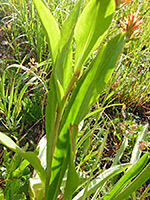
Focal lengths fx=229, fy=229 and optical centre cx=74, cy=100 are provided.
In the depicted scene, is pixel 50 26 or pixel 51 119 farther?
pixel 51 119

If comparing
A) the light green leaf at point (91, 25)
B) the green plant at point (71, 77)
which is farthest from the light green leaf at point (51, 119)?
the light green leaf at point (91, 25)

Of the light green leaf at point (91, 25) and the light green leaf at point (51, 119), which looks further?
the light green leaf at point (51, 119)

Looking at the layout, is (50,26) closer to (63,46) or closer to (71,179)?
(63,46)

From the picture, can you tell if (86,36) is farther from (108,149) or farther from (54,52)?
(108,149)

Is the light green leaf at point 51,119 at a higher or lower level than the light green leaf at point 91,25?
lower

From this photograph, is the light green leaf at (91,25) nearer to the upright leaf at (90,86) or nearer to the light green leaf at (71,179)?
the upright leaf at (90,86)

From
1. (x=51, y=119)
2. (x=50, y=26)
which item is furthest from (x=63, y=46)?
(x=51, y=119)

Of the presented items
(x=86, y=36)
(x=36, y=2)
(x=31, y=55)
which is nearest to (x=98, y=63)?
(x=86, y=36)

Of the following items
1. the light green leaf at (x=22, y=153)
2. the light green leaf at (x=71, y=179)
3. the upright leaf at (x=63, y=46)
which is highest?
the upright leaf at (x=63, y=46)
